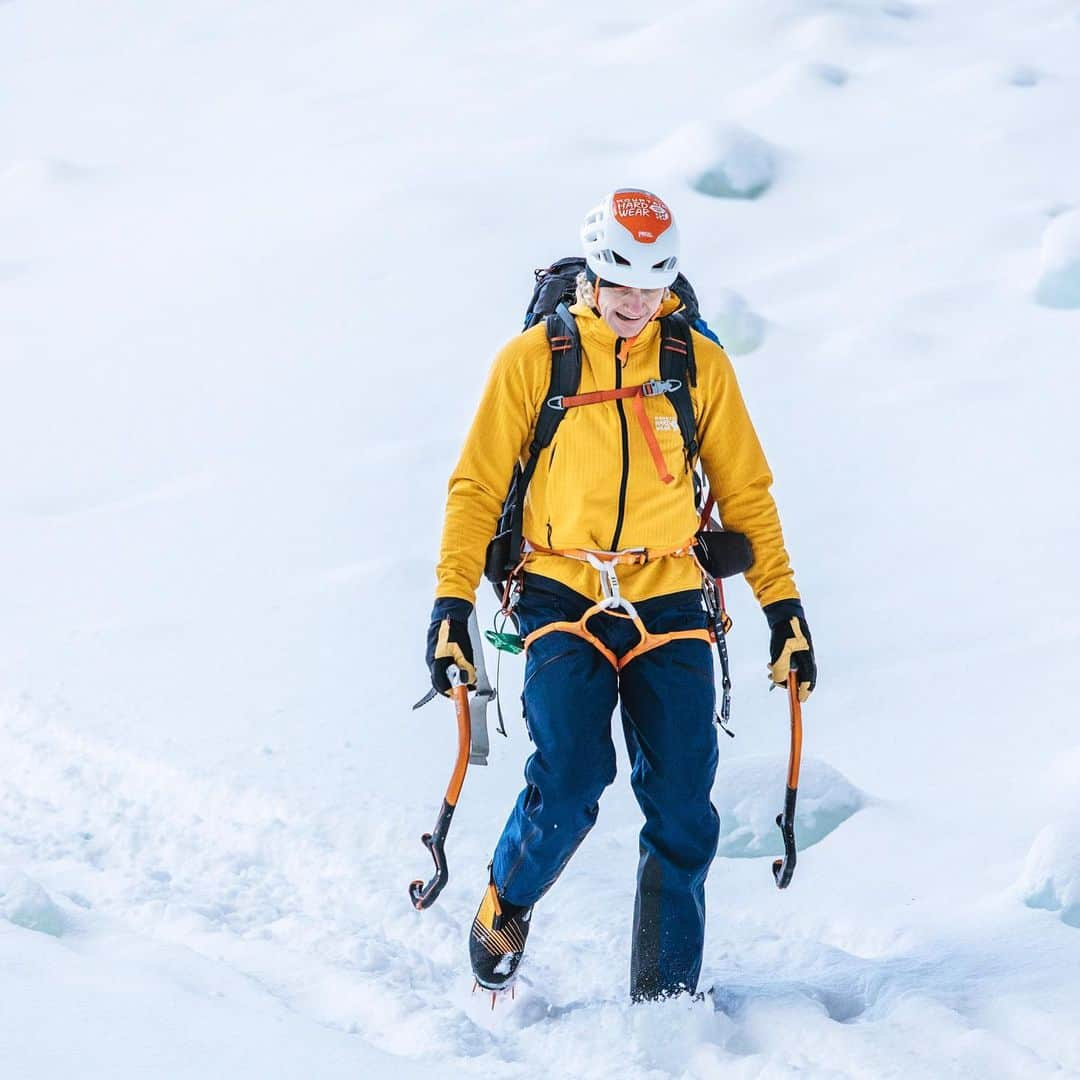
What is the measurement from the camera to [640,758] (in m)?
3.33

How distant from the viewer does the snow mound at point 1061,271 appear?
8305 millimetres

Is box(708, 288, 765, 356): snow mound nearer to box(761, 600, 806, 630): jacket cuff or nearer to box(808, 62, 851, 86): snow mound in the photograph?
box(808, 62, 851, 86): snow mound

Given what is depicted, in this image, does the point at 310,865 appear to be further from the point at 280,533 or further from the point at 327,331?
the point at 327,331

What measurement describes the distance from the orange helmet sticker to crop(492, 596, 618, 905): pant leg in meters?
0.92

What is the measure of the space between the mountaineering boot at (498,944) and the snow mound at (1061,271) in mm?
6425

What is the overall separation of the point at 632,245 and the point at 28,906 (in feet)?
7.24

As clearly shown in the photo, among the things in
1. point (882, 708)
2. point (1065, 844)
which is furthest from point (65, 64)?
point (1065, 844)

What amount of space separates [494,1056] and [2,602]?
12.2ft

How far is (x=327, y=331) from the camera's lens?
8.54 metres

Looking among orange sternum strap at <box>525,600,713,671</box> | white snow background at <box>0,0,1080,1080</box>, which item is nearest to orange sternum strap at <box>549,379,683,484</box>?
orange sternum strap at <box>525,600,713,671</box>

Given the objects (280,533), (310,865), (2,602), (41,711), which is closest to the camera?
(310,865)

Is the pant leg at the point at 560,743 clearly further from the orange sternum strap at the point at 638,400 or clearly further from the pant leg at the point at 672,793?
the orange sternum strap at the point at 638,400

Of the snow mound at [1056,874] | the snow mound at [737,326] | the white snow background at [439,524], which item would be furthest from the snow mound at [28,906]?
the snow mound at [737,326]

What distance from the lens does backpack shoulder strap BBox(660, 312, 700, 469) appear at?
323cm
